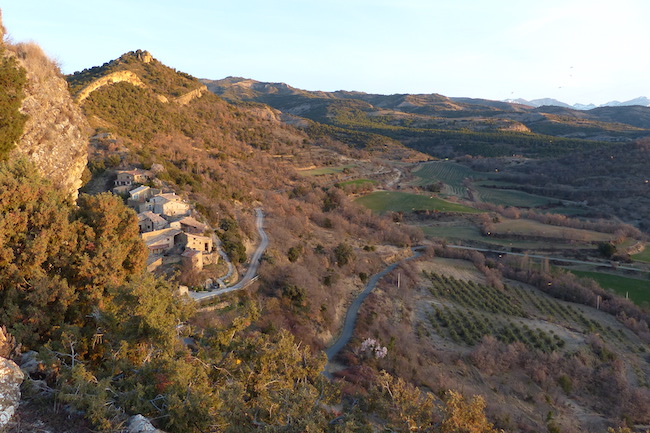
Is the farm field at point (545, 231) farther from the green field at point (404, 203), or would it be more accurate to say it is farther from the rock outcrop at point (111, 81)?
the rock outcrop at point (111, 81)

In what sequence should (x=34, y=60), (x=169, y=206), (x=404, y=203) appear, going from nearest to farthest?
(x=34, y=60) < (x=169, y=206) < (x=404, y=203)

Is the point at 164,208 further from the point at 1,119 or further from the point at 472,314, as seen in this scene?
the point at 472,314

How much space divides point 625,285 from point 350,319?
26708mm

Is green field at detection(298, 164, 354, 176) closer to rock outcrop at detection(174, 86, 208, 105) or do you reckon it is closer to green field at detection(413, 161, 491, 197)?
green field at detection(413, 161, 491, 197)

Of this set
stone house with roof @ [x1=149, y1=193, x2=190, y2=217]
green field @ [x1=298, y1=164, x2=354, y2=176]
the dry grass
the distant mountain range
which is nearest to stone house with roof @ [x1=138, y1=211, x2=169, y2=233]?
stone house with roof @ [x1=149, y1=193, x2=190, y2=217]

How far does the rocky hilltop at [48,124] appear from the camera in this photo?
15.9 m

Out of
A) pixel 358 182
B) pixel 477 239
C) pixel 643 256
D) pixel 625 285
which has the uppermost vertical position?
pixel 358 182

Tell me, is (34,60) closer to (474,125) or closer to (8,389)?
(8,389)

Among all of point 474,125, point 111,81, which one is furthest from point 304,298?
point 474,125

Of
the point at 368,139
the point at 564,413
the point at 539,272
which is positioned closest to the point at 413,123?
the point at 368,139

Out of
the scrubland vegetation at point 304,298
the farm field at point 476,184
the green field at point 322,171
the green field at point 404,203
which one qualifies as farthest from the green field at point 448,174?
the green field at point 322,171

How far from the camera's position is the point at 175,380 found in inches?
275

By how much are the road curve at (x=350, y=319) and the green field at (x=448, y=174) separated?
38.3 m

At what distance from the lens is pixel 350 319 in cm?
2598
